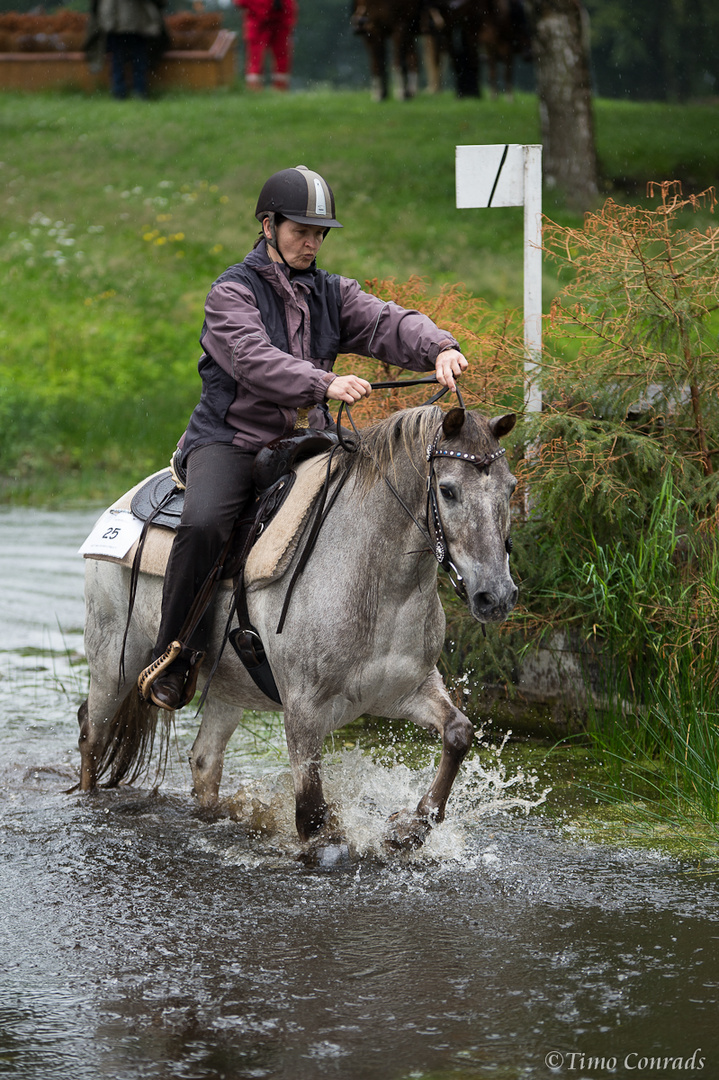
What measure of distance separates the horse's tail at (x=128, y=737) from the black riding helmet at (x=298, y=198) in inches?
94.3

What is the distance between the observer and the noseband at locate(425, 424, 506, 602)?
14.6 ft

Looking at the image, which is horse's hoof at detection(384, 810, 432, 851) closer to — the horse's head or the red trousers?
the horse's head

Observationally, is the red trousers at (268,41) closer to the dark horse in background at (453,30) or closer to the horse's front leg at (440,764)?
the dark horse in background at (453,30)

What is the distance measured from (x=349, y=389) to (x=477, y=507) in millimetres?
675

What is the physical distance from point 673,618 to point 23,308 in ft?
51.5

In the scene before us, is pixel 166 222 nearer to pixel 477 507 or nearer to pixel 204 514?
pixel 204 514

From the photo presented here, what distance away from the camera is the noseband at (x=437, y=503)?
176 inches

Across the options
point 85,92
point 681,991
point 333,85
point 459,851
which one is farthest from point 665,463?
point 333,85

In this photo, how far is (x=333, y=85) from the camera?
133 ft

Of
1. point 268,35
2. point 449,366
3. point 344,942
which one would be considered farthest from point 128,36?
point 344,942

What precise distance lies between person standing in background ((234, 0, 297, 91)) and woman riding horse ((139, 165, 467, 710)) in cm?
2360

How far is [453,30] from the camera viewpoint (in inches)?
1016

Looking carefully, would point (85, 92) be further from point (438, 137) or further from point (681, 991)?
point (681, 991)

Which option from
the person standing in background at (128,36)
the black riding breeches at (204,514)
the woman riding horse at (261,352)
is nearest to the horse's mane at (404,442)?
the woman riding horse at (261,352)
